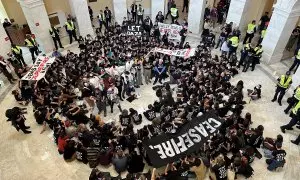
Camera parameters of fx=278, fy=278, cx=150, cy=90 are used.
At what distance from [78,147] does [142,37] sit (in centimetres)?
790

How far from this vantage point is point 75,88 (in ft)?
39.4

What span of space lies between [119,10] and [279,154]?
501 inches

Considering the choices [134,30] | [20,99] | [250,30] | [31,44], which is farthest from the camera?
[250,30]

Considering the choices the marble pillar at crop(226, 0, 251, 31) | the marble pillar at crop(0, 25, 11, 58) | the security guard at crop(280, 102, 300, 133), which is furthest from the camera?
the marble pillar at crop(226, 0, 251, 31)

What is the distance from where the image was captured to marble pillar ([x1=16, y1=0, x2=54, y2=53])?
14.0 meters

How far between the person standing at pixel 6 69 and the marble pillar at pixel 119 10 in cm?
726

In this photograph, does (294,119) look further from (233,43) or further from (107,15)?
(107,15)

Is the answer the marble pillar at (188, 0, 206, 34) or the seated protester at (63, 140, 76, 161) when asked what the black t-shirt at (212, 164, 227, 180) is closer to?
the seated protester at (63, 140, 76, 161)

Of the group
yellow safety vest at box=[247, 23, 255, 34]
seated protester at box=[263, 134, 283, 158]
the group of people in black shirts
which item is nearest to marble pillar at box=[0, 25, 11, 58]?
the group of people in black shirts

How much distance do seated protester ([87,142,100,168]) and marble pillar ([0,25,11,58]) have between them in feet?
27.2

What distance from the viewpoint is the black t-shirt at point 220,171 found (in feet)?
26.4

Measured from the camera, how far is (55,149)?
9852 millimetres

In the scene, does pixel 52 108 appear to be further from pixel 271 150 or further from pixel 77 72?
pixel 271 150

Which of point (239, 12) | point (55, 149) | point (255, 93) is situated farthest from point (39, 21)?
point (255, 93)
